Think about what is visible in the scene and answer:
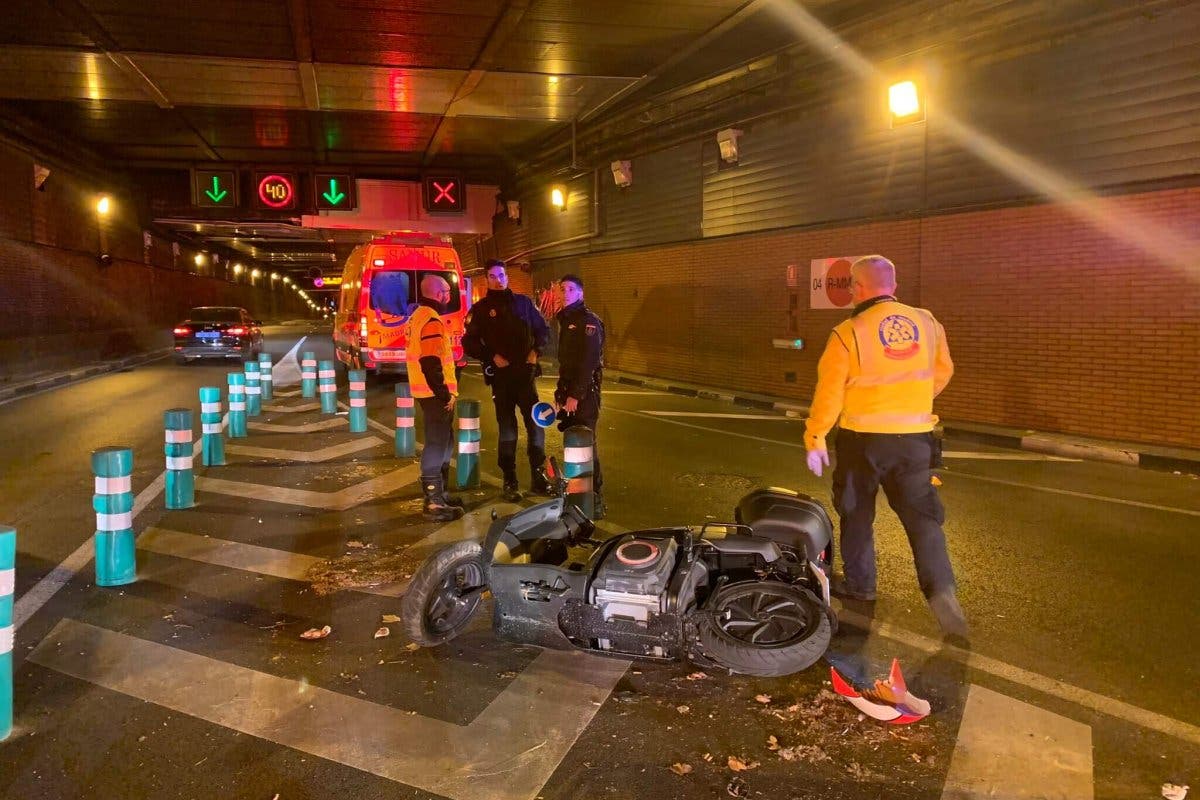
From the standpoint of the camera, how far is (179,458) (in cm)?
711

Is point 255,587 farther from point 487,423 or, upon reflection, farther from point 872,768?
point 487,423

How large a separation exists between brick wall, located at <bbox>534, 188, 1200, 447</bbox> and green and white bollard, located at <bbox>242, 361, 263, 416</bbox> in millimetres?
8667

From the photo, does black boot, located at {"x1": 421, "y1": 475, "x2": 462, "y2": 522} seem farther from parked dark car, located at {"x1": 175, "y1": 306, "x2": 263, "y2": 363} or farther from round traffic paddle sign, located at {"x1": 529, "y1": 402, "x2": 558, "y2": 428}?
parked dark car, located at {"x1": 175, "y1": 306, "x2": 263, "y2": 363}

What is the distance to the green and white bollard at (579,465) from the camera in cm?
588

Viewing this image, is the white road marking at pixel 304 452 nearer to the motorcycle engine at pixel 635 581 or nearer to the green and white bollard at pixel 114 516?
the green and white bollard at pixel 114 516

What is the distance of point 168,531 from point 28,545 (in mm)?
926

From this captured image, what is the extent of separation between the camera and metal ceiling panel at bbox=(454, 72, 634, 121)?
49.4 feet

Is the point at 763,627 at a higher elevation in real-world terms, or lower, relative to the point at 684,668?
higher

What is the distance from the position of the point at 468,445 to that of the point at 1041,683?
16.8ft

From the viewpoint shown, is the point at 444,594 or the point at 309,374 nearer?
the point at 444,594

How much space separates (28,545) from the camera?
20.4 ft

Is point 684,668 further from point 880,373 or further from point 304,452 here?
point 304,452

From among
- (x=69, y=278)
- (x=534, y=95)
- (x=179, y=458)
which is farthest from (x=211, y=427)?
(x=69, y=278)

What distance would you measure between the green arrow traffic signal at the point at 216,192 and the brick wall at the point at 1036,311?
11432 mm
